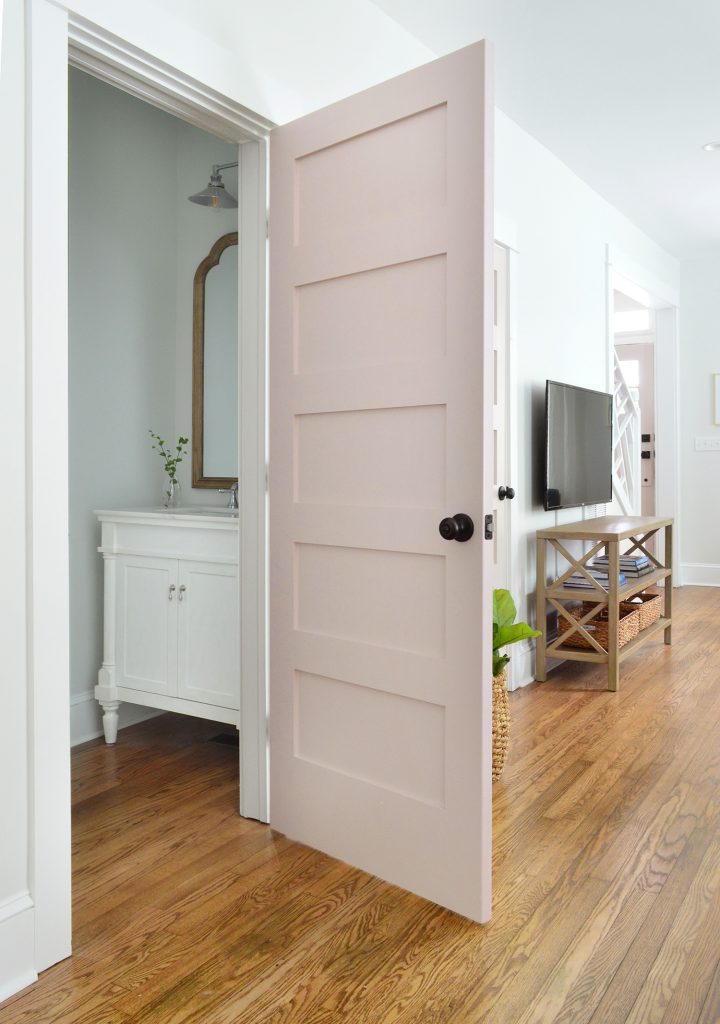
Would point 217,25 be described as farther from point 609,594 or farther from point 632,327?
point 632,327

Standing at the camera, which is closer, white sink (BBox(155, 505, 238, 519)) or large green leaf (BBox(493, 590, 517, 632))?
large green leaf (BBox(493, 590, 517, 632))

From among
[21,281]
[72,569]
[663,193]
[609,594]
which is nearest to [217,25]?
[21,281]

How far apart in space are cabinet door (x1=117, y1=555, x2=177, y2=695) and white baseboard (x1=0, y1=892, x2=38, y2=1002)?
1242 millimetres

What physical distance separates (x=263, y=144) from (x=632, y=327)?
256 inches

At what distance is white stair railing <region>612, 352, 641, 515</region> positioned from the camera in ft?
17.6

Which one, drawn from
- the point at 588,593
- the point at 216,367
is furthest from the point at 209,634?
the point at 588,593

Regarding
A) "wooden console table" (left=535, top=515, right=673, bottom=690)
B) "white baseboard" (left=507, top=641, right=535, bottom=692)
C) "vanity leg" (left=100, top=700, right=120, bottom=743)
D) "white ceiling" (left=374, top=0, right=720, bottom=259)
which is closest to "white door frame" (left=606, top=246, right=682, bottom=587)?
"white ceiling" (left=374, top=0, right=720, bottom=259)

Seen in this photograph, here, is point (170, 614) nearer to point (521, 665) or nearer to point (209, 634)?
point (209, 634)

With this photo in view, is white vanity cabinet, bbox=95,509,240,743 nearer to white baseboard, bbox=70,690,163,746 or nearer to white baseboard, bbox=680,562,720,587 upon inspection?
white baseboard, bbox=70,690,163,746

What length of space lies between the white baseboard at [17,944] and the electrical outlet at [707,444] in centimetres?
616

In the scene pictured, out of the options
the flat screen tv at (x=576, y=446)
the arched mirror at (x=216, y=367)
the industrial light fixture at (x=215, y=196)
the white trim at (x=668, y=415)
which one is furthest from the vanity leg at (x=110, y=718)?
the white trim at (x=668, y=415)

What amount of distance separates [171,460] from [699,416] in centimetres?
480

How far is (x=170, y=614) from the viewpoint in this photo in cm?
289

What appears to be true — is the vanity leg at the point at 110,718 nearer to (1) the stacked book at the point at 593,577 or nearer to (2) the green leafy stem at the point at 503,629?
(2) the green leafy stem at the point at 503,629
